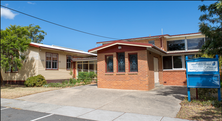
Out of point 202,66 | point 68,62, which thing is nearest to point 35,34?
point 68,62

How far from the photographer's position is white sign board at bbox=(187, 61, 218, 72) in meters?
7.98

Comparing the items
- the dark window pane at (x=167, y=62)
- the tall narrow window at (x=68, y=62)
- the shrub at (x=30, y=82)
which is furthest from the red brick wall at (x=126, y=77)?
the tall narrow window at (x=68, y=62)

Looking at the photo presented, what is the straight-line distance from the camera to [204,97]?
28.0ft

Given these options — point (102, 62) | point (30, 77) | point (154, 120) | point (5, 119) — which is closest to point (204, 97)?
point (154, 120)

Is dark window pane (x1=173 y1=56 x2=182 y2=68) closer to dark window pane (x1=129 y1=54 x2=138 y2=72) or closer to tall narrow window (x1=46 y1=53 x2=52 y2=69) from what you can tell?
dark window pane (x1=129 y1=54 x2=138 y2=72)

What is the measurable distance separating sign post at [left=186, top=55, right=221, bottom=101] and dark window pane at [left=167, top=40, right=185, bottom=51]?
374 inches

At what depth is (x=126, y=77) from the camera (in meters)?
12.9

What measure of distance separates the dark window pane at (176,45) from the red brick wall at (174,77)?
8.54 ft

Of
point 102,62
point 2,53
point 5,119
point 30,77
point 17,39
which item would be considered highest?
point 17,39

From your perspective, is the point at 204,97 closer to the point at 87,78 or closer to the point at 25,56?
the point at 87,78

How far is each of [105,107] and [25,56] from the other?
13.7 m

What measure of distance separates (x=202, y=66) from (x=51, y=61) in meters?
15.4

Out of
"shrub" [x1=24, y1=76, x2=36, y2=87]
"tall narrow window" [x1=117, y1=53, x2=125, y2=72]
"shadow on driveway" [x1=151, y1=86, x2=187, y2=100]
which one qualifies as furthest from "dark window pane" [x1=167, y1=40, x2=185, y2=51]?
"shrub" [x1=24, y1=76, x2=36, y2=87]

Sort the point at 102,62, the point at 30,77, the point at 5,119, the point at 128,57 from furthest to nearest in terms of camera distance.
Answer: the point at 30,77
the point at 102,62
the point at 128,57
the point at 5,119
